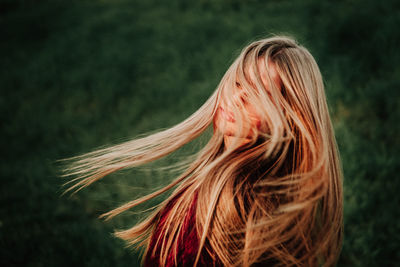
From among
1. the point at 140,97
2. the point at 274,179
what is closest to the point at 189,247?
the point at 274,179

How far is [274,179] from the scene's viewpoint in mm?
1199

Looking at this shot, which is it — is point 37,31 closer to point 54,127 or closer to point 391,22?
point 54,127

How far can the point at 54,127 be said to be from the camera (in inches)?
197

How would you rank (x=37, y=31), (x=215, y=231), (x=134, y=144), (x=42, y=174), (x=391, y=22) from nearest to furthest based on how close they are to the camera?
(x=215, y=231), (x=134, y=144), (x=42, y=174), (x=391, y=22), (x=37, y=31)

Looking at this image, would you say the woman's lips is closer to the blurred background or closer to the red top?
the red top

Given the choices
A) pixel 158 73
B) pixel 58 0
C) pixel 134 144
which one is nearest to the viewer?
pixel 134 144

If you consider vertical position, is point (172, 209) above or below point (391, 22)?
below

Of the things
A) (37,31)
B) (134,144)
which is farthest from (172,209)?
(37,31)

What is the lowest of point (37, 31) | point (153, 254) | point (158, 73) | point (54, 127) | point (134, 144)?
point (153, 254)

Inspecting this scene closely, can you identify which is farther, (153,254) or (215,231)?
(153,254)

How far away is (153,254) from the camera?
4.53 ft

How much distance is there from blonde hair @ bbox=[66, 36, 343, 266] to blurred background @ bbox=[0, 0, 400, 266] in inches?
30.1

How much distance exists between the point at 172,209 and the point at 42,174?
3157 millimetres

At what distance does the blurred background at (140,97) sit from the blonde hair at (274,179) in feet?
2.50
